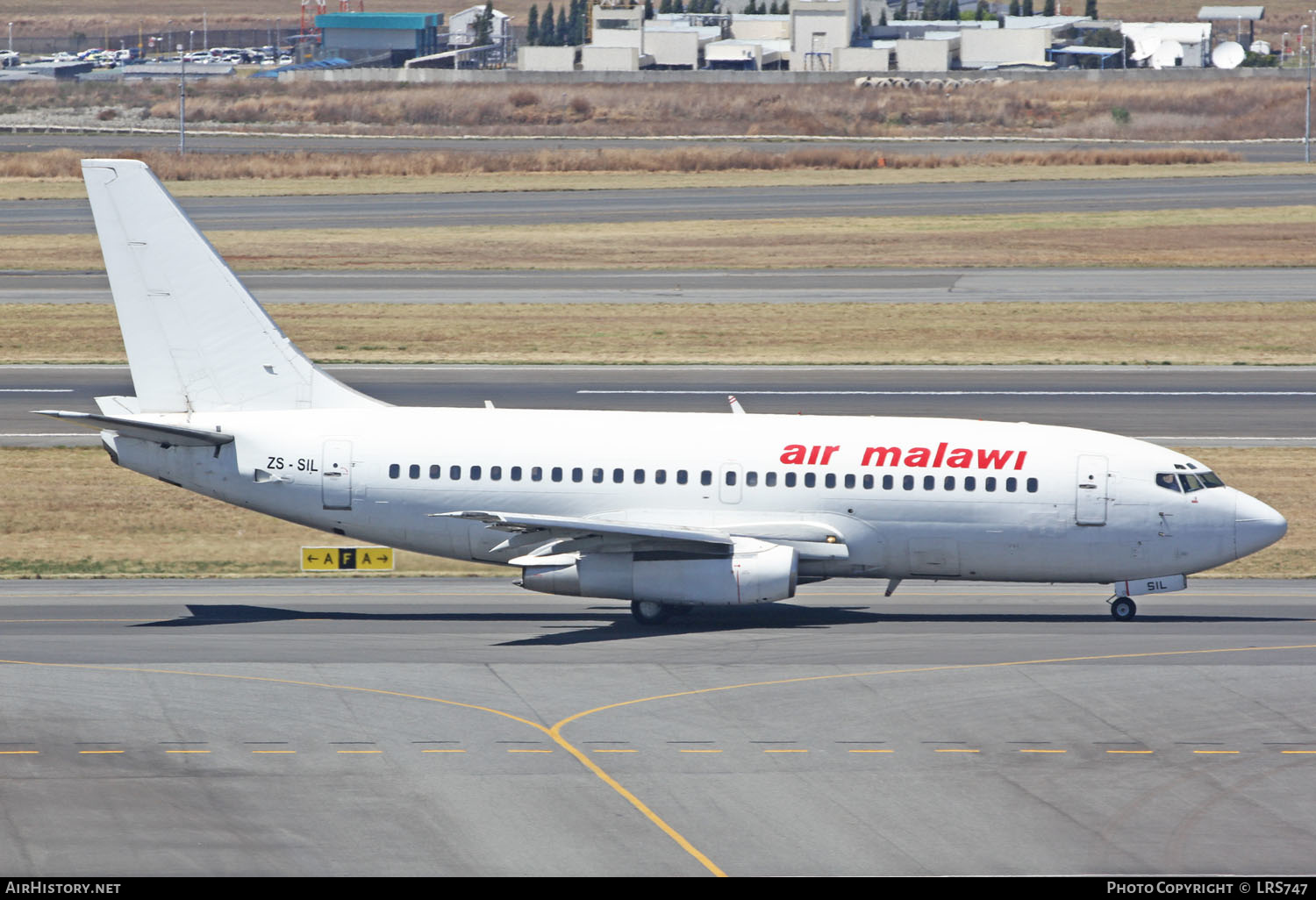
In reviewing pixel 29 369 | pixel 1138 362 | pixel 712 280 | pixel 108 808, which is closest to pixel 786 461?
pixel 108 808

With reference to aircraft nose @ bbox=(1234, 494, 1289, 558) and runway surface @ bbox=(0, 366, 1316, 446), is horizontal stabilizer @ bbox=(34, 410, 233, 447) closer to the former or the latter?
runway surface @ bbox=(0, 366, 1316, 446)

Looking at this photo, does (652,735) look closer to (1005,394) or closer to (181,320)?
(181,320)

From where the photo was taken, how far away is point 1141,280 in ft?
263

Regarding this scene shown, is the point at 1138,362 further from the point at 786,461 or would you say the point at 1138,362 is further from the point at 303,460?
the point at 303,460

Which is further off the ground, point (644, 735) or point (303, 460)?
point (303, 460)

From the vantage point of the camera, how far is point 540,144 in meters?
146

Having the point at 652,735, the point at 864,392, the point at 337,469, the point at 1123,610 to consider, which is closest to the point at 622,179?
the point at 864,392

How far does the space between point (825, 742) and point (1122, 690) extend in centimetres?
624

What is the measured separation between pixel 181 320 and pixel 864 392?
2850cm

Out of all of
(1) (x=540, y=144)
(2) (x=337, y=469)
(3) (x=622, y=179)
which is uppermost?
(1) (x=540, y=144)

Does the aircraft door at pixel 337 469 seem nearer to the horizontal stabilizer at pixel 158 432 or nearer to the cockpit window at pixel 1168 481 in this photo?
the horizontal stabilizer at pixel 158 432

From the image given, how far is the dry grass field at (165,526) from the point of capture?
4109 centimetres

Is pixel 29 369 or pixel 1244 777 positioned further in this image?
pixel 29 369

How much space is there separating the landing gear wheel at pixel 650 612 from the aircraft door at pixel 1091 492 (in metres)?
8.84
